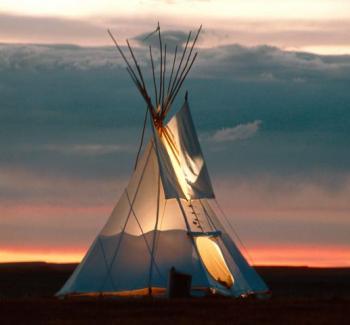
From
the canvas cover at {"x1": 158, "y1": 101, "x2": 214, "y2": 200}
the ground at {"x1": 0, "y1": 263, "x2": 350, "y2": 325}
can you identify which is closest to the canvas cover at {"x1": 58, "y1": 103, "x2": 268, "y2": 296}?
the canvas cover at {"x1": 158, "y1": 101, "x2": 214, "y2": 200}

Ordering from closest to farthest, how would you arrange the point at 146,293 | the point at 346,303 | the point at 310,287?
the point at 346,303 → the point at 146,293 → the point at 310,287

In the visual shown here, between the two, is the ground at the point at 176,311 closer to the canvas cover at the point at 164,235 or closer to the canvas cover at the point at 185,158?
the canvas cover at the point at 164,235

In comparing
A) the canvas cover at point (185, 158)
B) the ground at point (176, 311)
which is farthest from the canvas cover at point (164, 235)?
the ground at point (176, 311)

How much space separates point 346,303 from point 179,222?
605cm

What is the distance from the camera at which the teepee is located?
36.2m

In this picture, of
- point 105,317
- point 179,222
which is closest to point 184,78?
point 179,222

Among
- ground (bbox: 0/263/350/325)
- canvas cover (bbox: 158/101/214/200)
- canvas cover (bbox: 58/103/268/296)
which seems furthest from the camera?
canvas cover (bbox: 158/101/214/200)

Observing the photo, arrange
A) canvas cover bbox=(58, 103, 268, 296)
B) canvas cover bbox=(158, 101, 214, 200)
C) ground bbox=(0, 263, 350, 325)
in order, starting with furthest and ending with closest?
canvas cover bbox=(158, 101, 214, 200) < canvas cover bbox=(58, 103, 268, 296) < ground bbox=(0, 263, 350, 325)

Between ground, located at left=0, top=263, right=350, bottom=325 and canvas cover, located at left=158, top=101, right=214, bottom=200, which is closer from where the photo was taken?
ground, located at left=0, top=263, right=350, bottom=325

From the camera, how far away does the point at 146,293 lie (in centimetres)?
3588

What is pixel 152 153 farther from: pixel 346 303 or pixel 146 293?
pixel 346 303

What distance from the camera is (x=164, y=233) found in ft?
120

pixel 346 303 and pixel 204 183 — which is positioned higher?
pixel 204 183

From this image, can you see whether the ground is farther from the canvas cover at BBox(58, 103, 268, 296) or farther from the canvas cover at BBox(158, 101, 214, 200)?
the canvas cover at BBox(158, 101, 214, 200)
